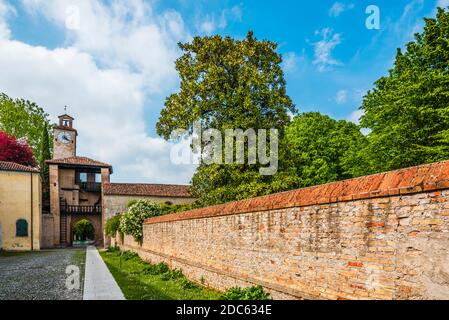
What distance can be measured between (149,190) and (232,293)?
35128mm

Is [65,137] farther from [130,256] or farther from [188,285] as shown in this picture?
[188,285]

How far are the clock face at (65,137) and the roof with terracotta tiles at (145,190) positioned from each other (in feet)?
37.0

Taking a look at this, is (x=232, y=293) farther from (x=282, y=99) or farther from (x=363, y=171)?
(x=363, y=171)

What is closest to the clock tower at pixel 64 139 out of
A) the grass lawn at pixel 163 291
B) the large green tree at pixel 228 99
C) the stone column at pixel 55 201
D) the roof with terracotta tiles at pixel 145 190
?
the stone column at pixel 55 201

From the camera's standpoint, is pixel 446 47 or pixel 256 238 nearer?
pixel 256 238

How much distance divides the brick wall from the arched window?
93.7 ft

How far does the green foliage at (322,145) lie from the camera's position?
28.2m

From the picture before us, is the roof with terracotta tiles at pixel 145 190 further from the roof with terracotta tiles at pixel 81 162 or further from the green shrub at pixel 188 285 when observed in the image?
the green shrub at pixel 188 285

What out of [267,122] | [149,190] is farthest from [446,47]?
[149,190]

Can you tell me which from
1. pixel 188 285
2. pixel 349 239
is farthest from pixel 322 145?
pixel 349 239

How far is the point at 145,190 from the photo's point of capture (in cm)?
4103

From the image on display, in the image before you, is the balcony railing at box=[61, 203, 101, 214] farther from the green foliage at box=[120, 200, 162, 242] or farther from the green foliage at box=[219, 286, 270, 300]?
the green foliage at box=[219, 286, 270, 300]

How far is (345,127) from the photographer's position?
31.2m

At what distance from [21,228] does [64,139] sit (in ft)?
60.6
